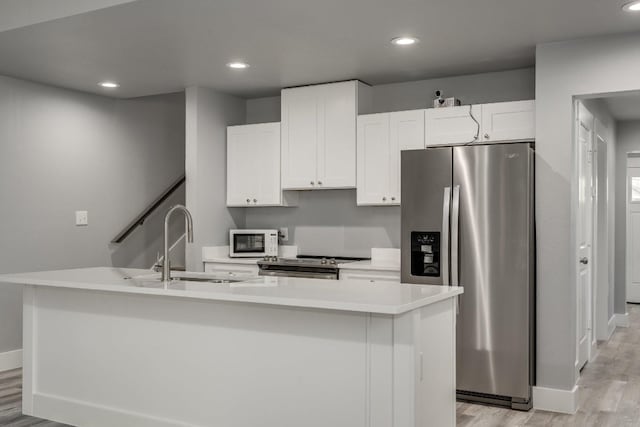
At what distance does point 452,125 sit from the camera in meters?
4.57

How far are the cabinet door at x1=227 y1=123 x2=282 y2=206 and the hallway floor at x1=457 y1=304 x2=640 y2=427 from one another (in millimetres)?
2427

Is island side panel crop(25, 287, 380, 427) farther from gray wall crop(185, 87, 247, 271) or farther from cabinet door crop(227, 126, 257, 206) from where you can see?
cabinet door crop(227, 126, 257, 206)

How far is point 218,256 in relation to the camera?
5.51 meters

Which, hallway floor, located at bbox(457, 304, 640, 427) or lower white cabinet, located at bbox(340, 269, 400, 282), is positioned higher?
lower white cabinet, located at bbox(340, 269, 400, 282)

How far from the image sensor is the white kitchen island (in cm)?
264

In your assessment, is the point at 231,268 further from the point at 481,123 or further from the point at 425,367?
the point at 425,367

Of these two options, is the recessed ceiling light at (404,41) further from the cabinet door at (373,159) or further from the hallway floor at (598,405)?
the hallway floor at (598,405)

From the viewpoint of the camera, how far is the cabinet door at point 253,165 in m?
5.40

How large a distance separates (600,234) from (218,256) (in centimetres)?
371

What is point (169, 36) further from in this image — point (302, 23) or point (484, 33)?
point (484, 33)

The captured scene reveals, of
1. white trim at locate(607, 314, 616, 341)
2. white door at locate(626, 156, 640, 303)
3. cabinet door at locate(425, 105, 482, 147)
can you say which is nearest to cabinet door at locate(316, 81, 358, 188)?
cabinet door at locate(425, 105, 482, 147)

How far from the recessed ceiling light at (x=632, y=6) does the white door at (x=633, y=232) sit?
634 centimetres

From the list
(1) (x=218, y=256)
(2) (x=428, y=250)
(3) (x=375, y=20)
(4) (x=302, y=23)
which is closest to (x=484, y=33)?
(3) (x=375, y=20)

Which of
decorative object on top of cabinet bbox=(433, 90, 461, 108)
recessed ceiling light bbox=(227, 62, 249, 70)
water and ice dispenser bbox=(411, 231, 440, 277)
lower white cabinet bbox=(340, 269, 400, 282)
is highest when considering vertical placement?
recessed ceiling light bbox=(227, 62, 249, 70)
